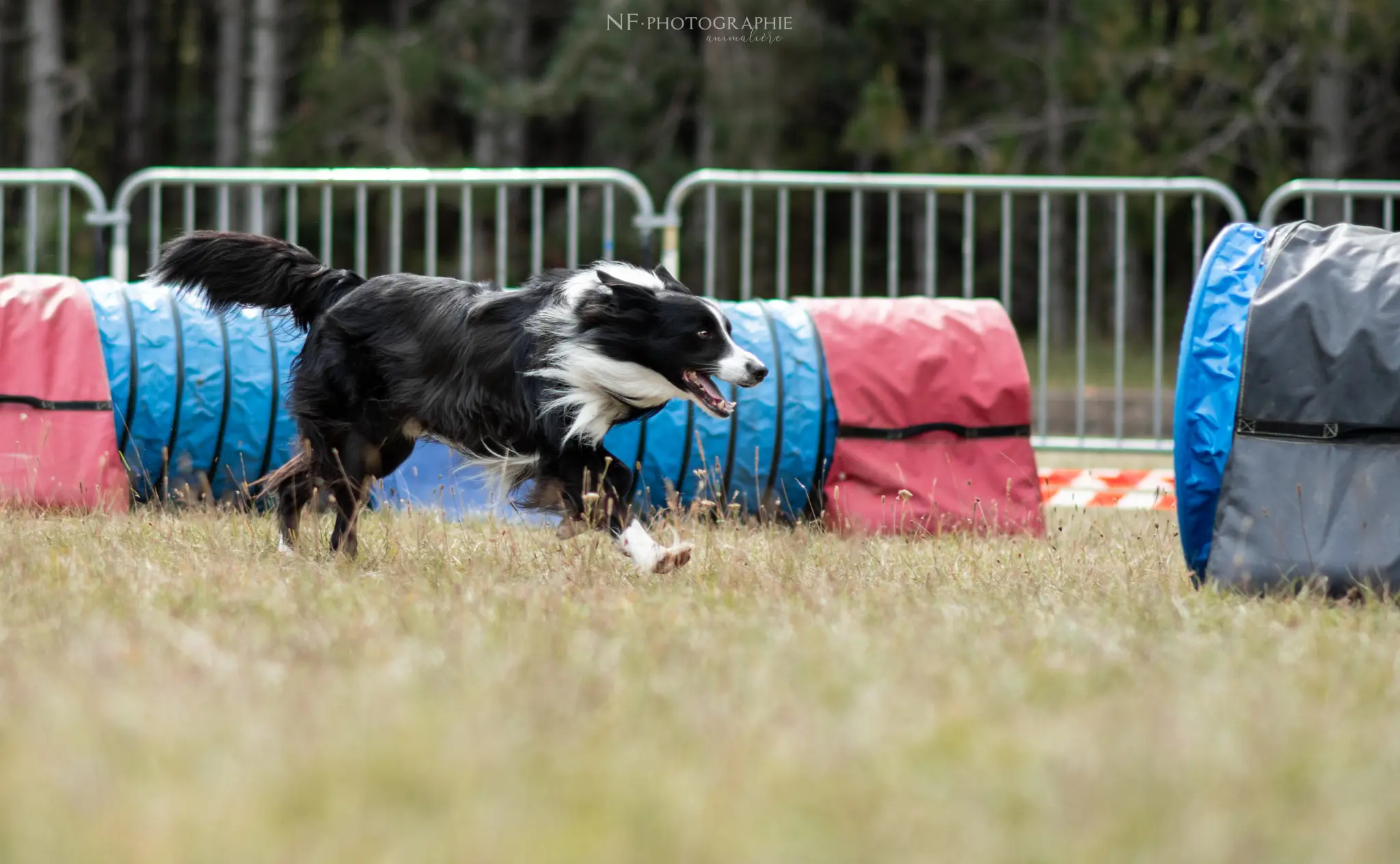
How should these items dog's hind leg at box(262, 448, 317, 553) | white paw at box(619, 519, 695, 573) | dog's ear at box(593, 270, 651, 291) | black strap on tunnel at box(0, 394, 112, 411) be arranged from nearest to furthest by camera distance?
white paw at box(619, 519, 695, 573) < dog's ear at box(593, 270, 651, 291) < dog's hind leg at box(262, 448, 317, 553) < black strap on tunnel at box(0, 394, 112, 411)

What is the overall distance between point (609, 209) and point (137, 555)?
4.85 metres

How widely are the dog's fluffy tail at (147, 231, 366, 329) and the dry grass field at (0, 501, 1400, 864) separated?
1212 millimetres

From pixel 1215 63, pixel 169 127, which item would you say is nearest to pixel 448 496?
pixel 1215 63

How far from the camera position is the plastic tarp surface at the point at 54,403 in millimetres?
6273

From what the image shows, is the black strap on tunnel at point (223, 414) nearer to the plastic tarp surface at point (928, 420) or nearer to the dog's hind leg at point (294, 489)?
the dog's hind leg at point (294, 489)

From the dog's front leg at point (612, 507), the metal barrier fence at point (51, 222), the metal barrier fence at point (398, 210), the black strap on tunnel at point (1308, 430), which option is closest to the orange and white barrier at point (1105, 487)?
the metal barrier fence at point (398, 210)

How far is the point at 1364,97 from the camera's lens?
62.5 ft

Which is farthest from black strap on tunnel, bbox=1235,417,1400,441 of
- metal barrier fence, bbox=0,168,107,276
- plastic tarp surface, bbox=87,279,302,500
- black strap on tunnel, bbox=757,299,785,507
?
metal barrier fence, bbox=0,168,107,276

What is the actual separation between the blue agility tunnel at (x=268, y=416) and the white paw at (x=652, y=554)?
5.41ft

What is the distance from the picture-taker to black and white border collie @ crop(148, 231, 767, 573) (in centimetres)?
491

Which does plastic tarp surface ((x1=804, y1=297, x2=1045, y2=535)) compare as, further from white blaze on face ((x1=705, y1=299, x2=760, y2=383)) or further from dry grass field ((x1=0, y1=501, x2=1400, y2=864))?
dry grass field ((x1=0, y1=501, x2=1400, y2=864))

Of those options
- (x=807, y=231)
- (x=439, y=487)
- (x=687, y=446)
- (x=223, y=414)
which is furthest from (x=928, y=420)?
(x=807, y=231)

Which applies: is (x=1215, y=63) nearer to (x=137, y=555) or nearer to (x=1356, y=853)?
(x=137, y=555)

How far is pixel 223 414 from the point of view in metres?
6.64
